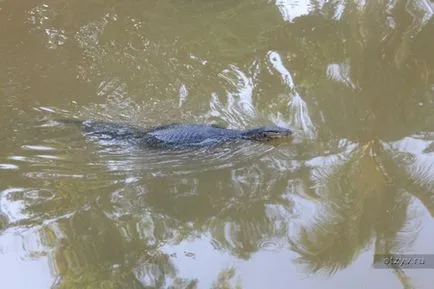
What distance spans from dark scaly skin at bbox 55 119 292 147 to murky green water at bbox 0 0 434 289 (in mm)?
103

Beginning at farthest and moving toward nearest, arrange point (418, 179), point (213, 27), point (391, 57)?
point (213, 27) → point (391, 57) → point (418, 179)

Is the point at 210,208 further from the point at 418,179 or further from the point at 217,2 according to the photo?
the point at 217,2

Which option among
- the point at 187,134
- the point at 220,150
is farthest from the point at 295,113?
the point at 187,134

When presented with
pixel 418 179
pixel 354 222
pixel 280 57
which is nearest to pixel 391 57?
pixel 280 57

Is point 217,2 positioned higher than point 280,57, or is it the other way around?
point 217,2

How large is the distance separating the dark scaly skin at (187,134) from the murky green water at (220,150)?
0.10 meters

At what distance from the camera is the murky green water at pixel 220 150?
415 centimetres

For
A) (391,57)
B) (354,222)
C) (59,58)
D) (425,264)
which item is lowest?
(425,264)

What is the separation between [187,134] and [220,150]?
0.33 meters

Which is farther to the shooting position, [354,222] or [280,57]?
[280,57]

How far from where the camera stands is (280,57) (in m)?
6.64

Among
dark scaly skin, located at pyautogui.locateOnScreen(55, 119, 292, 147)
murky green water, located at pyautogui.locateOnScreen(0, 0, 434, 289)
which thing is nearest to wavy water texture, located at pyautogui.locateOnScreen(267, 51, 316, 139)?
murky green water, located at pyautogui.locateOnScreen(0, 0, 434, 289)

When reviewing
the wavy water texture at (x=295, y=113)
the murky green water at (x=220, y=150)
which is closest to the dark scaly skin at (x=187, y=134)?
the murky green water at (x=220, y=150)

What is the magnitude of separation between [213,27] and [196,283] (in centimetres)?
415
